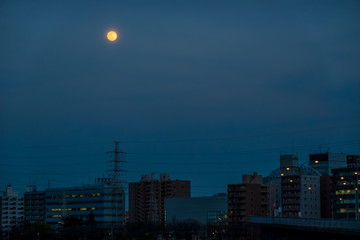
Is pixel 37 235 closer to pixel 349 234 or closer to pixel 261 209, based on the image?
pixel 261 209

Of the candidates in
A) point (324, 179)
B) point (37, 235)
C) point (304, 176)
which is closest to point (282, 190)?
point (304, 176)

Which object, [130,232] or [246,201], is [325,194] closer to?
[246,201]

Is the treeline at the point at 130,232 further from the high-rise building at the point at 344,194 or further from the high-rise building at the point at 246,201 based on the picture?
the high-rise building at the point at 344,194

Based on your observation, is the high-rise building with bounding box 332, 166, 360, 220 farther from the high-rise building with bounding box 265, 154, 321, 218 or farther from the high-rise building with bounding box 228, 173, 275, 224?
the high-rise building with bounding box 228, 173, 275, 224

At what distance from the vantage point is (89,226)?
158 meters

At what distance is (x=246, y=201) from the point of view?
534 ft

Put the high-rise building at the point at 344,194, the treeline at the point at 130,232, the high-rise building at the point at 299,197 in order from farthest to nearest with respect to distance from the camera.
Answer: the high-rise building at the point at 299,197 < the treeline at the point at 130,232 < the high-rise building at the point at 344,194

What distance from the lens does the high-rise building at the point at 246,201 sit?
161875mm

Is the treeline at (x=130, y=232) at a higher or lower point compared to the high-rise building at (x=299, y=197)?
lower

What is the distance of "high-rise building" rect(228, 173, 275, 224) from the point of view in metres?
162

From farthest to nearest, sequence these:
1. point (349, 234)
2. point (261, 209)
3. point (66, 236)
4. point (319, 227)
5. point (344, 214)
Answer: point (261, 209), point (66, 236), point (344, 214), point (319, 227), point (349, 234)

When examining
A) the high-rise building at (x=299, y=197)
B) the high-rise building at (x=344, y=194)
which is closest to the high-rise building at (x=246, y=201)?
the high-rise building at (x=299, y=197)

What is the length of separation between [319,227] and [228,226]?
88.8 m

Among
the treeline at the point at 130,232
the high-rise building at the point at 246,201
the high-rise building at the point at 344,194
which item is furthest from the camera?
the high-rise building at the point at 246,201
